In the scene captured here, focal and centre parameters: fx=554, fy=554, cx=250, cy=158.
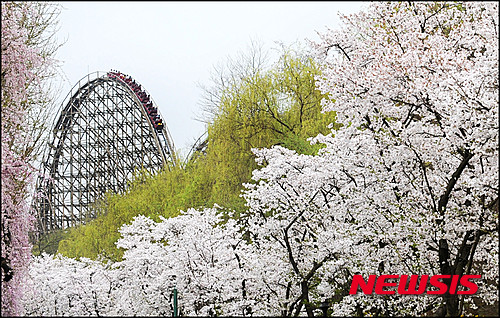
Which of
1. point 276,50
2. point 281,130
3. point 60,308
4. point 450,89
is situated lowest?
point 60,308

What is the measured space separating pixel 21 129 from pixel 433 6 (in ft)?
27.4

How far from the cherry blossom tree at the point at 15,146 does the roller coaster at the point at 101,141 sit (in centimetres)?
1980

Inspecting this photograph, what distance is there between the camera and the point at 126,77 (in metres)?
31.2

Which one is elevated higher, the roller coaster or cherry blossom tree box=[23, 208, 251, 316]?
the roller coaster

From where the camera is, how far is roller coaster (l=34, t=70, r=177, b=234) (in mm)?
29328

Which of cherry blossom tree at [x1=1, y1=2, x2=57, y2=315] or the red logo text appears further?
cherry blossom tree at [x1=1, y1=2, x2=57, y2=315]

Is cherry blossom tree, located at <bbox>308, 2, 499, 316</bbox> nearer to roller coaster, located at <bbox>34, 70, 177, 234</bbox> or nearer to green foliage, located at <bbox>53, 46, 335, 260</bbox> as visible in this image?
green foliage, located at <bbox>53, 46, 335, 260</bbox>

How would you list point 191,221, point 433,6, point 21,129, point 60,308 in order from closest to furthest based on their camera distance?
point 21,129
point 191,221
point 433,6
point 60,308

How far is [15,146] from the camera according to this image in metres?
9.14

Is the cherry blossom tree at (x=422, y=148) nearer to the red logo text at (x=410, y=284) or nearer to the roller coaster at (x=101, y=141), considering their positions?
the red logo text at (x=410, y=284)

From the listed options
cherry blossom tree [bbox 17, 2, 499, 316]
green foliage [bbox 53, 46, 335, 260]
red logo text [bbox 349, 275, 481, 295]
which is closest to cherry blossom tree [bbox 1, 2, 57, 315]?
cherry blossom tree [bbox 17, 2, 499, 316]

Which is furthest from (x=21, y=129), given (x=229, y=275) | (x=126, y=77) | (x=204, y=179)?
(x=126, y=77)

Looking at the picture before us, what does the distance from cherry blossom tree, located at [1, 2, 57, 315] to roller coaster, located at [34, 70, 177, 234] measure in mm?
19795

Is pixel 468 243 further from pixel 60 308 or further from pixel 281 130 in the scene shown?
pixel 60 308
